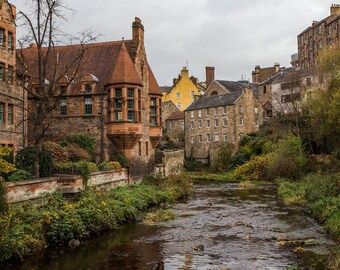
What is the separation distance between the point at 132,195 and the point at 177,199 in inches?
268

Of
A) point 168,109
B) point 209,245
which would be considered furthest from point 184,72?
point 209,245

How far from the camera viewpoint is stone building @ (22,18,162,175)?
A: 32.0 m

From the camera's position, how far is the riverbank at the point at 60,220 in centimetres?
1439

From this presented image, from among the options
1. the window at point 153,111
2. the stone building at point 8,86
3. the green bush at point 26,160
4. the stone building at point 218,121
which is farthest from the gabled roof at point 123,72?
the stone building at point 218,121

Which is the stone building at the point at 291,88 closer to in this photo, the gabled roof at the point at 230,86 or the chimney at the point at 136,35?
the gabled roof at the point at 230,86

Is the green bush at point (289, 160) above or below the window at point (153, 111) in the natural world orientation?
below

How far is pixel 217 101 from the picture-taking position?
69062 mm

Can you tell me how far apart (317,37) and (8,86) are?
218ft

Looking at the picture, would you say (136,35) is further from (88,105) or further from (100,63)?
(88,105)

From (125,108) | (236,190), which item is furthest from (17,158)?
(236,190)

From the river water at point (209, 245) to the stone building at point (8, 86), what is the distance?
36.7 feet

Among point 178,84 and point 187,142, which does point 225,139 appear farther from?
point 178,84

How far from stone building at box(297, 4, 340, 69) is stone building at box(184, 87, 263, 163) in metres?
14.1

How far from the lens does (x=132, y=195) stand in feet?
87.3
